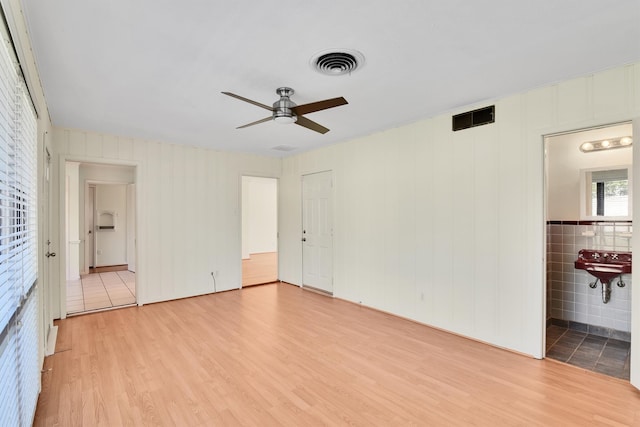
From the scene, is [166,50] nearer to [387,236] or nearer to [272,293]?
[387,236]

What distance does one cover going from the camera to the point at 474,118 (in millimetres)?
3420

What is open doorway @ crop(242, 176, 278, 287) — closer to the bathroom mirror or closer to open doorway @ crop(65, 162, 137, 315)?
open doorway @ crop(65, 162, 137, 315)

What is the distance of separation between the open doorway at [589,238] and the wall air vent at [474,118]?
A: 83 centimetres

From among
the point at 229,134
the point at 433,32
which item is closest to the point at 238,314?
the point at 229,134

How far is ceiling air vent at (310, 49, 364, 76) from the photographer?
2.29m

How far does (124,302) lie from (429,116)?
525cm

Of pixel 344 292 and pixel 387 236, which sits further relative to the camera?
pixel 344 292

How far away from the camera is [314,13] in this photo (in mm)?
1844

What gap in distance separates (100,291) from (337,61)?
19.1 feet

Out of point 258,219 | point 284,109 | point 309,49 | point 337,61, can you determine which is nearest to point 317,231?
point 284,109

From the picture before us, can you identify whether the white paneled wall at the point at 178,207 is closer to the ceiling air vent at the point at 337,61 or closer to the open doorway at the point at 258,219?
the ceiling air vent at the point at 337,61

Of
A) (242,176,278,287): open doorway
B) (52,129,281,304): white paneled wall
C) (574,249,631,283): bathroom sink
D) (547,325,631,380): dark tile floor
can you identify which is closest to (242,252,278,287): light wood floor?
(242,176,278,287): open doorway

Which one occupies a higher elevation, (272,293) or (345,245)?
(345,245)


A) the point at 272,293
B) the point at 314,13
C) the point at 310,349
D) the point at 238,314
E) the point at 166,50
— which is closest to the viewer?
the point at 314,13
